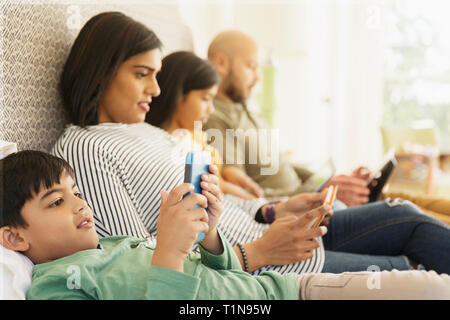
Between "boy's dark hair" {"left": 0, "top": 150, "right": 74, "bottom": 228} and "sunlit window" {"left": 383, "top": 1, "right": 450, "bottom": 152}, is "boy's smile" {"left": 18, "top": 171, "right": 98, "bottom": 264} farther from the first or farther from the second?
"sunlit window" {"left": 383, "top": 1, "right": 450, "bottom": 152}

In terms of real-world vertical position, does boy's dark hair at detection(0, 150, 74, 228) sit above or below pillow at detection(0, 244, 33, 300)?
above

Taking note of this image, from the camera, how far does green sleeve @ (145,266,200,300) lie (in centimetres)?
67

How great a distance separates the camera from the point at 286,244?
42.4 inches

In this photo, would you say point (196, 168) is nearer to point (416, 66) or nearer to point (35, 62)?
point (35, 62)

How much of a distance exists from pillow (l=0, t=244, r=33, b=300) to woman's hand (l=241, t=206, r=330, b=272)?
505 mm

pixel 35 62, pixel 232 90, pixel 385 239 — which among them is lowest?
pixel 385 239

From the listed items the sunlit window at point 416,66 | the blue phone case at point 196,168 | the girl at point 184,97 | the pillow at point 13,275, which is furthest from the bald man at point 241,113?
the sunlit window at point 416,66

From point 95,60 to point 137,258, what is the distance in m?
0.61

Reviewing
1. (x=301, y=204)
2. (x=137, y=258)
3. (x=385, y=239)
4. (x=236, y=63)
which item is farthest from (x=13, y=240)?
(x=236, y=63)

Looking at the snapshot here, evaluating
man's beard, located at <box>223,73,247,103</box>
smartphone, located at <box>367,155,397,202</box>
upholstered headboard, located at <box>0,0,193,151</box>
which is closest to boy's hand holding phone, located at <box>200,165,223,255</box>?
upholstered headboard, located at <box>0,0,193,151</box>

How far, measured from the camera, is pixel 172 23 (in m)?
2.09

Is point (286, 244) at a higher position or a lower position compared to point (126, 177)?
lower

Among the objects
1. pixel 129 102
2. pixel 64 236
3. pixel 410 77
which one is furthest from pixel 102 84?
pixel 410 77
